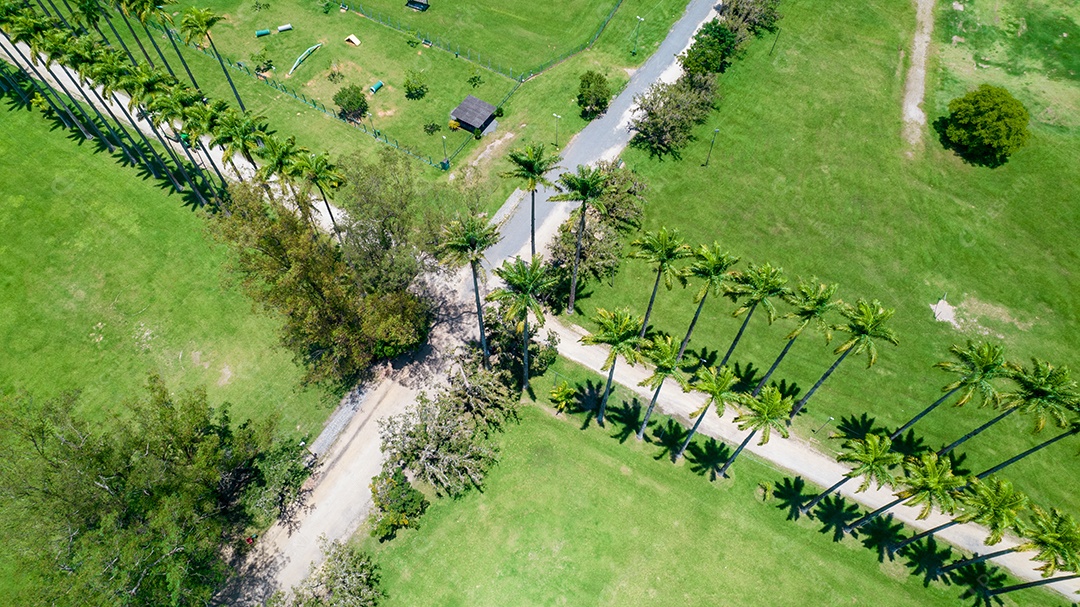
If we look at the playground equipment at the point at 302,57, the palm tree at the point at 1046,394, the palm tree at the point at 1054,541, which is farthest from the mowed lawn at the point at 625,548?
the playground equipment at the point at 302,57

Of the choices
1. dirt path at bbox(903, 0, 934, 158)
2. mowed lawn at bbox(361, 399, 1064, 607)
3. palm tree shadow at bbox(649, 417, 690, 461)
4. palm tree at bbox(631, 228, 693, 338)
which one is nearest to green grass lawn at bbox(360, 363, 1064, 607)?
mowed lawn at bbox(361, 399, 1064, 607)

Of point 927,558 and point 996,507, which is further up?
point 996,507

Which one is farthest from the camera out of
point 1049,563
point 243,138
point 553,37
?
point 553,37

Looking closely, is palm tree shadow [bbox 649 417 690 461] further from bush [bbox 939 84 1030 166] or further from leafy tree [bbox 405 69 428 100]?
leafy tree [bbox 405 69 428 100]

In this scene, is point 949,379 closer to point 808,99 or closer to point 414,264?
point 808,99

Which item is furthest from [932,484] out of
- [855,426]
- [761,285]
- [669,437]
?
[669,437]

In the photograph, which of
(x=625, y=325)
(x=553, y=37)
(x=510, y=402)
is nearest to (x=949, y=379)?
(x=625, y=325)

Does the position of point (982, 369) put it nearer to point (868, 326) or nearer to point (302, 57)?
point (868, 326)
